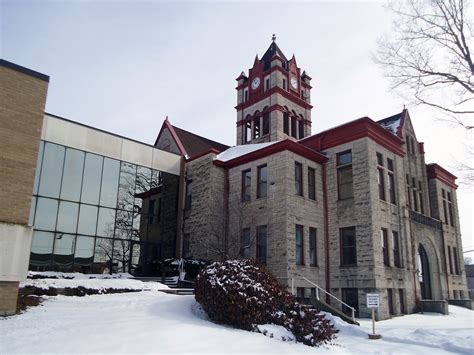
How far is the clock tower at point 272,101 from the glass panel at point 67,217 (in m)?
17.0

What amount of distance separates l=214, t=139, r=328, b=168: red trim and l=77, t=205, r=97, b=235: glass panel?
823 centimetres

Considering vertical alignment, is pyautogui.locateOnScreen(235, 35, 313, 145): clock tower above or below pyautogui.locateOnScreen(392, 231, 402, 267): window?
above

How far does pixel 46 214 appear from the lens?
60.7ft

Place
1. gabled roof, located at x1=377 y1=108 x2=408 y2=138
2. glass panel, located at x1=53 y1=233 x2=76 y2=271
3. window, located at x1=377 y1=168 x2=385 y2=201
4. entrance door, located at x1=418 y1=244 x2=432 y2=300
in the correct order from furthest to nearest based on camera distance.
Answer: entrance door, located at x1=418 y1=244 x2=432 y2=300, gabled roof, located at x1=377 y1=108 x2=408 y2=138, window, located at x1=377 y1=168 x2=385 y2=201, glass panel, located at x1=53 y1=233 x2=76 y2=271

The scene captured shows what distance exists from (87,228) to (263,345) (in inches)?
540

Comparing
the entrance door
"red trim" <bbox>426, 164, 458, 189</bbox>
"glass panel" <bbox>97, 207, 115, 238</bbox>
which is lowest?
the entrance door

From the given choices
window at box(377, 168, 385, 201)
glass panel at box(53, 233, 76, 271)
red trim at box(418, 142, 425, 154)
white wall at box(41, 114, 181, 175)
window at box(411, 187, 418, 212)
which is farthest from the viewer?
red trim at box(418, 142, 425, 154)

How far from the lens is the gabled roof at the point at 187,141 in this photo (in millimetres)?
27225

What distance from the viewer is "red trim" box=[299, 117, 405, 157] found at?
2052 cm

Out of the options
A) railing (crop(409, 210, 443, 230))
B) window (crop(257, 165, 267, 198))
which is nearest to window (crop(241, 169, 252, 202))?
window (crop(257, 165, 267, 198))

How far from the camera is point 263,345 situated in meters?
8.88

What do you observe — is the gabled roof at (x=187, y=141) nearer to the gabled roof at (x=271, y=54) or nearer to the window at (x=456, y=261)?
the gabled roof at (x=271, y=54)

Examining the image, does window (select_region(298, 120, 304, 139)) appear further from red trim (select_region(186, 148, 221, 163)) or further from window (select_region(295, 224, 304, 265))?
window (select_region(295, 224, 304, 265))

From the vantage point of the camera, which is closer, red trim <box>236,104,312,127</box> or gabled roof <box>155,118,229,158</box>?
gabled roof <box>155,118,229,158</box>
